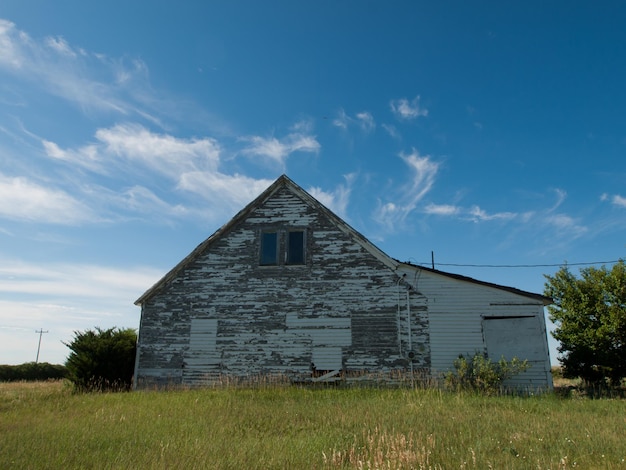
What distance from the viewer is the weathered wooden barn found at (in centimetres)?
1611

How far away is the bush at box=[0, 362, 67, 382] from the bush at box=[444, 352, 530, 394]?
31.2 m

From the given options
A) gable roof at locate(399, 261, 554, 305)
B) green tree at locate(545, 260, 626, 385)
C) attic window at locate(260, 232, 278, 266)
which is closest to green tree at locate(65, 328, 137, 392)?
attic window at locate(260, 232, 278, 266)

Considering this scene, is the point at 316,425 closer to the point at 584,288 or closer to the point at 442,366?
the point at 442,366

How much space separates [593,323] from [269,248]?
1521cm

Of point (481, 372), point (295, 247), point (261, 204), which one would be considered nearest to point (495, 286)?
point (481, 372)

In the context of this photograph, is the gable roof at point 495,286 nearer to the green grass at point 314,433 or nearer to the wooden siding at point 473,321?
the wooden siding at point 473,321

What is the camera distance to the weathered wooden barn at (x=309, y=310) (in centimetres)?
1611

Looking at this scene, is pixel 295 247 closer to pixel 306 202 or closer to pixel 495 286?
pixel 306 202

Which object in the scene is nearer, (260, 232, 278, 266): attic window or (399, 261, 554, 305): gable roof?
(399, 261, 554, 305): gable roof

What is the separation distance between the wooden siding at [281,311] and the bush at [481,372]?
3.39 feet

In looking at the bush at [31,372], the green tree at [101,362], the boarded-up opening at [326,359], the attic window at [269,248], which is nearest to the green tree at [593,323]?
the boarded-up opening at [326,359]

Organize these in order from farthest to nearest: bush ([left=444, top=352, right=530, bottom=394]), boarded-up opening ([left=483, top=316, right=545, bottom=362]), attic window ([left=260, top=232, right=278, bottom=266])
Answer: attic window ([left=260, top=232, right=278, bottom=266])
boarded-up opening ([left=483, top=316, right=545, bottom=362])
bush ([left=444, top=352, right=530, bottom=394])

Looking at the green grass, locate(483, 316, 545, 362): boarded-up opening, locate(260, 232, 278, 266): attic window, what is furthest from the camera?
locate(260, 232, 278, 266): attic window

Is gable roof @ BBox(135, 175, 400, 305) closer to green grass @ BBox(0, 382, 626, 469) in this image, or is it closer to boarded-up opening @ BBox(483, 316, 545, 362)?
boarded-up opening @ BBox(483, 316, 545, 362)
